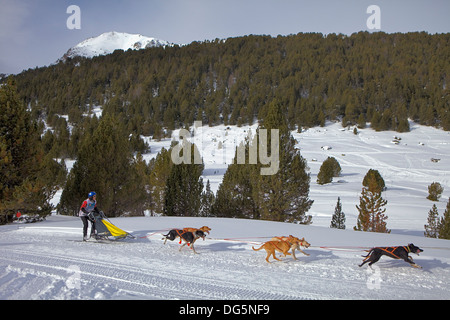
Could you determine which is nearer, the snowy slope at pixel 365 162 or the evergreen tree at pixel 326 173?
the snowy slope at pixel 365 162

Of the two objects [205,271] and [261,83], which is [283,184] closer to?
[205,271]

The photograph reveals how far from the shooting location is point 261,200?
1534 cm

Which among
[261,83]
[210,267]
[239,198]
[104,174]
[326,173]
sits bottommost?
[239,198]

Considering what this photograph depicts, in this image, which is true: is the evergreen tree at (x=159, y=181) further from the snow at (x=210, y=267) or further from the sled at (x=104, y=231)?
the sled at (x=104, y=231)

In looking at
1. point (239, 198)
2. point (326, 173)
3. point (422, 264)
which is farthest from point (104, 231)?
point (326, 173)

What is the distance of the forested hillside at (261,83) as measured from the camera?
297ft

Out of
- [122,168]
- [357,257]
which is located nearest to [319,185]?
[122,168]

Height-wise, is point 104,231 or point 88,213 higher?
point 88,213

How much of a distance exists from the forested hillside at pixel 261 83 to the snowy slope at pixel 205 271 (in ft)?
250

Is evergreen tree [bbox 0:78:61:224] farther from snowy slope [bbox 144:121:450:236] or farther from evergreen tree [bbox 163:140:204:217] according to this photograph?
snowy slope [bbox 144:121:450:236]

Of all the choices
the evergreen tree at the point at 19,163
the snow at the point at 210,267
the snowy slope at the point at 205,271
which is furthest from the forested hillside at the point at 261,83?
the snowy slope at the point at 205,271

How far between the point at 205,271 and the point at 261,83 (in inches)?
4848

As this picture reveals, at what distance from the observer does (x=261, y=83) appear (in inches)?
4779
